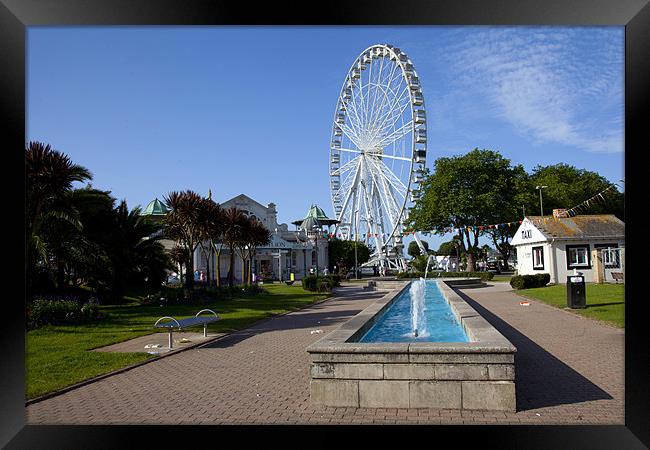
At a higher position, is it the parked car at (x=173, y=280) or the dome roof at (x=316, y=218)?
the dome roof at (x=316, y=218)

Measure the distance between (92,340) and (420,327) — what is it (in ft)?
26.7

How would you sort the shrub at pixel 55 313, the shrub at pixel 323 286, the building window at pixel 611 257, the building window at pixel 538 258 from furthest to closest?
the building window at pixel 538 258 → the shrub at pixel 323 286 → the building window at pixel 611 257 → the shrub at pixel 55 313

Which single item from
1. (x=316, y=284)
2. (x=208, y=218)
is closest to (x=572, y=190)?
(x=316, y=284)

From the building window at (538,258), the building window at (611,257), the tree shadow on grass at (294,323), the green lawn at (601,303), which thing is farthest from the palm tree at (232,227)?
the building window at (611,257)

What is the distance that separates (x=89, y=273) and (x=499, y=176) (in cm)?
3796

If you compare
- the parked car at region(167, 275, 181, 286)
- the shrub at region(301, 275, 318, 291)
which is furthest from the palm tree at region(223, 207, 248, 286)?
the parked car at region(167, 275, 181, 286)

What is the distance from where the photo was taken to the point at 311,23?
21.4ft

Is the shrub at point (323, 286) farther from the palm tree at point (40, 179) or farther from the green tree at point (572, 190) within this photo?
the green tree at point (572, 190)

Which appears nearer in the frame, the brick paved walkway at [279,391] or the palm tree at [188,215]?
the brick paved walkway at [279,391]

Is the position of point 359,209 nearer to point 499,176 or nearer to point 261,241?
point 499,176

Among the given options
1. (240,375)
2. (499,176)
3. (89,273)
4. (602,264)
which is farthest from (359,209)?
(240,375)

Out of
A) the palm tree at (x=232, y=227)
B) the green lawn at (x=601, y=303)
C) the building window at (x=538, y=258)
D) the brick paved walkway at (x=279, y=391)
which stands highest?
the palm tree at (x=232, y=227)

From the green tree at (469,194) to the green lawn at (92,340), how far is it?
28980mm

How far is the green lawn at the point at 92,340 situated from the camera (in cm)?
945
